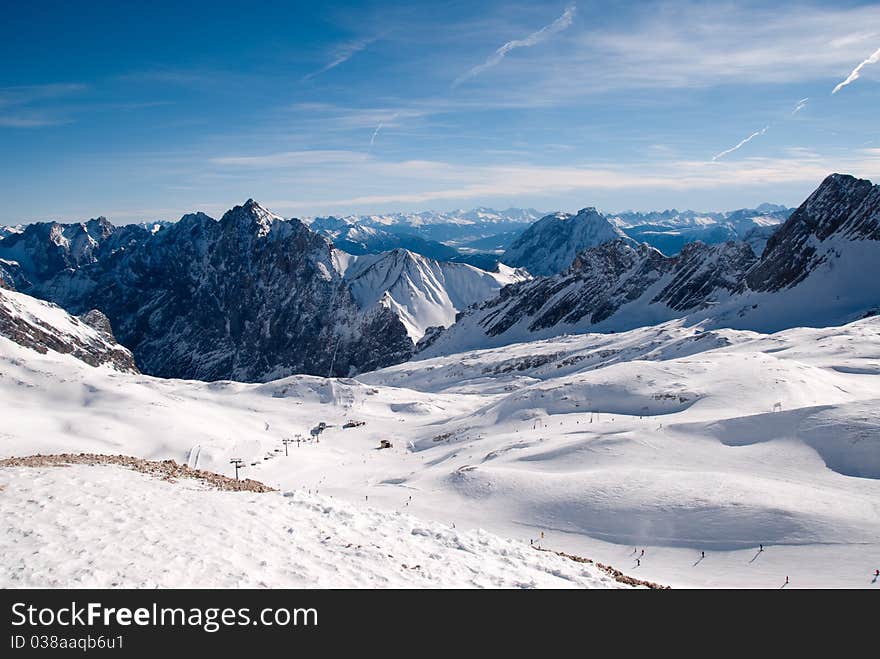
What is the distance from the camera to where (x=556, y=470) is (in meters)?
35.5

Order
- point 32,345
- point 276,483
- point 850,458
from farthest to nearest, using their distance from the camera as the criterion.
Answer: point 32,345, point 276,483, point 850,458

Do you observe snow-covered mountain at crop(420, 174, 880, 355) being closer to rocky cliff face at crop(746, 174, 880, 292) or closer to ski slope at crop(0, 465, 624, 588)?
rocky cliff face at crop(746, 174, 880, 292)

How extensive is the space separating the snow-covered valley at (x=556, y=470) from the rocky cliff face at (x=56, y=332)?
70957mm

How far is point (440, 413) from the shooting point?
277 ft

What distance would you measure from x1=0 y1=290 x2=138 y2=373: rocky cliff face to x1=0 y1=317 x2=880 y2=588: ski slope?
6160 centimetres

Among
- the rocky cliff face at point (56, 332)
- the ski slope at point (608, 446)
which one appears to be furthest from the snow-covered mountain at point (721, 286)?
the rocky cliff face at point (56, 332)

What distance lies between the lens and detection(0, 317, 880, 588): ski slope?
23.5 m

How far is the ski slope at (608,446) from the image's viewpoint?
2347 centimetres

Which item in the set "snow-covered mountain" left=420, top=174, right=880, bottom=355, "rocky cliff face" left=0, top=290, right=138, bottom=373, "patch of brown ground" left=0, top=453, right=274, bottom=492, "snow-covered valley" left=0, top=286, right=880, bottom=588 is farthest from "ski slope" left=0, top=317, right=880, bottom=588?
"rocky cliff face" left=0, top=290, right=138, bottom=373

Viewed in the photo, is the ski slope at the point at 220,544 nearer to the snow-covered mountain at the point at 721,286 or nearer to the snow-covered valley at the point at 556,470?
the snow-covered valley at the point at 556,470

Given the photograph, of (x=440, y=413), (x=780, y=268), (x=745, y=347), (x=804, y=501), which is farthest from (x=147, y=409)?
(x=780, y=268)

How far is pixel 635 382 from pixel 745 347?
29561 mm

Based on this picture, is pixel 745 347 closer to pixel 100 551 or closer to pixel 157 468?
pixel 157 468

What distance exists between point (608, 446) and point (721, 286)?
113 metres
